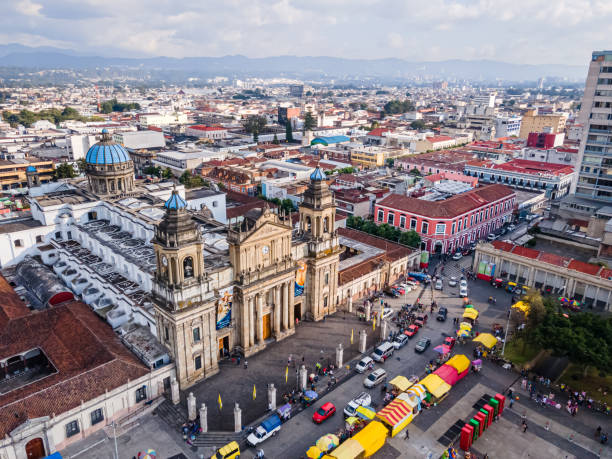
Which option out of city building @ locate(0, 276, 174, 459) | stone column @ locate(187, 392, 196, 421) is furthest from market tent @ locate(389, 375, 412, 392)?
city building @ locate(0, 276, 174, 459)

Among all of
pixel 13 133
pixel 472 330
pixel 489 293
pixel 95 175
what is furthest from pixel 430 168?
pixel 13 133

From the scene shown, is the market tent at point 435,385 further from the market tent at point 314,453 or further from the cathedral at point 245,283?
the cathedral at point 245,283

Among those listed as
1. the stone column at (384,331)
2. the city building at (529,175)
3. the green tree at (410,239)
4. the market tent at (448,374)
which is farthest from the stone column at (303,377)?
the city building at (529,175)

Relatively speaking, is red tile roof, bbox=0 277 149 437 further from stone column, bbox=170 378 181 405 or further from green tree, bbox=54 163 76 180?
green tree, bbox=54 163 76 180

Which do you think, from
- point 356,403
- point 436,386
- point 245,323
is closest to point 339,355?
point 356,403

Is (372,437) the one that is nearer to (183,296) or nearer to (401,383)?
(401,383)

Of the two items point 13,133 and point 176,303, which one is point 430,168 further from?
point 13,133
